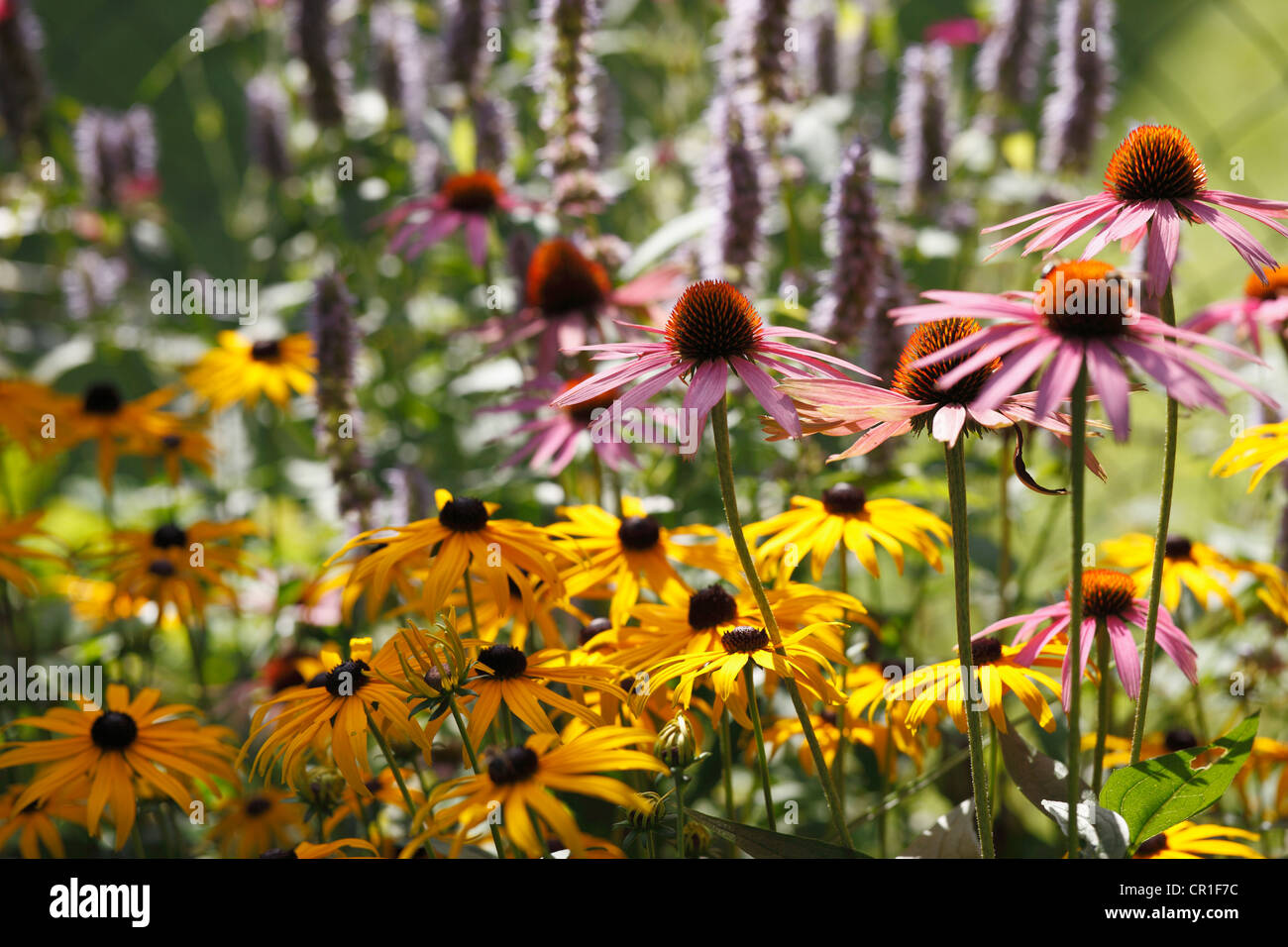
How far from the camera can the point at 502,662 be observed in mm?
925

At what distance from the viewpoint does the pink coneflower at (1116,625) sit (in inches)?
39.2

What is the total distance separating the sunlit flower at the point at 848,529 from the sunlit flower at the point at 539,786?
1.21 feet

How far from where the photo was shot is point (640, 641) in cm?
104

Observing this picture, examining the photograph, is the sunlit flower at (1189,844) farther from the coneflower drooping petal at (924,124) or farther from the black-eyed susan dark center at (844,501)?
the coneflower drooping petal at (924,124)

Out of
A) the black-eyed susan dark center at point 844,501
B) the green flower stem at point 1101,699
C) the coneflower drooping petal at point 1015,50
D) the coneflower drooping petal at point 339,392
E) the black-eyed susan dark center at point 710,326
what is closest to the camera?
the black-eyed susan dark center at point 710,326

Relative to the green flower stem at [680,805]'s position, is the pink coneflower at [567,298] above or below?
above

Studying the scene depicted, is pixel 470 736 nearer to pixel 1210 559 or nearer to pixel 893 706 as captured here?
pixel 893 706

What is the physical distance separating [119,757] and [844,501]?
787 millimetres

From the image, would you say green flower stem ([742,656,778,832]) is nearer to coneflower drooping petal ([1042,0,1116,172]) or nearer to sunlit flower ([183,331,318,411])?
sunlit flower ([183,331,318,411])

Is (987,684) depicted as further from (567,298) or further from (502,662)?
(567,298)

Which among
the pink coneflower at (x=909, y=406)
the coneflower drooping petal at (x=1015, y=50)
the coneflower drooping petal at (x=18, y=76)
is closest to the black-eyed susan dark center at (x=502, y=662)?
the pink coneflower at (x=909, y=406)

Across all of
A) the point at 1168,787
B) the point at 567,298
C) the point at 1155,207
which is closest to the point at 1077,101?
the point at 567,298

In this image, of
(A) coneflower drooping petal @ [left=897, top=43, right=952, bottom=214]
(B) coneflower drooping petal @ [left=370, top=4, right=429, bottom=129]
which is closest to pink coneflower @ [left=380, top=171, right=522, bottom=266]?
(B) coneflower drooping petal @ [left=370, top=4, right=429, bottom=129]
